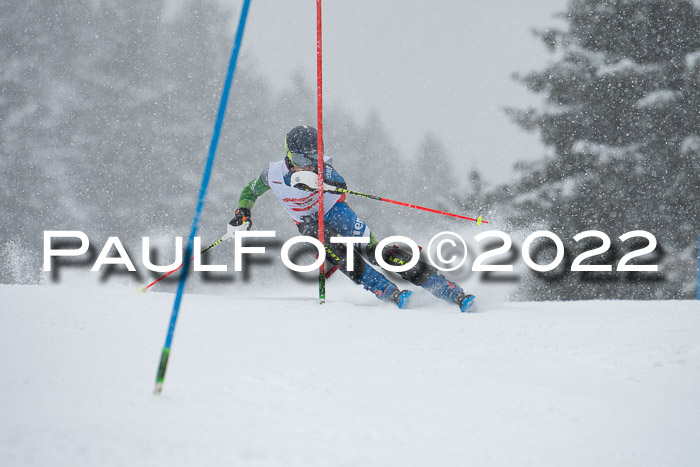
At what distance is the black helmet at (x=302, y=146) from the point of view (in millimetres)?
5074

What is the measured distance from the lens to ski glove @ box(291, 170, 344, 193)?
5055mm

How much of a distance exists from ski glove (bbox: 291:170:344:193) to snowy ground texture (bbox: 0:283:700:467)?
6.14 feet

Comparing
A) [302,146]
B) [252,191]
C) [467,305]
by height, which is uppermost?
[302,146]

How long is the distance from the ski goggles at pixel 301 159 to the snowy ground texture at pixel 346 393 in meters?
2.06

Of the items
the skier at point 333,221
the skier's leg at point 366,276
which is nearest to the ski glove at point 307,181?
the skier at point 333,221

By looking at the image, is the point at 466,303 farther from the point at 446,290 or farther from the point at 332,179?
the point at 332,179

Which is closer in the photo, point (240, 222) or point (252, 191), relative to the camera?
point (240, 222)

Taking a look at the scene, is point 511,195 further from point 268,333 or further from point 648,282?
point 268,333

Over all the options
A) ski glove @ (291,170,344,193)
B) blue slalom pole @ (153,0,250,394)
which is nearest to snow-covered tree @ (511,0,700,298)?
ski glove @ (291,170,344,193)

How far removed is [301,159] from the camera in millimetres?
5145

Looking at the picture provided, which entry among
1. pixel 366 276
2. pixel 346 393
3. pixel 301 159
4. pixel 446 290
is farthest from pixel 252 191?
pixel 346 393

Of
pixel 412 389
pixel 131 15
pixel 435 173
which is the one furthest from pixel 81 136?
pixel 435 173

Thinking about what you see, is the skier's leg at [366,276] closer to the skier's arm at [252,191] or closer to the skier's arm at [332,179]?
the skier's arm at [332,179]

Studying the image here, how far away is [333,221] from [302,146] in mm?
823
